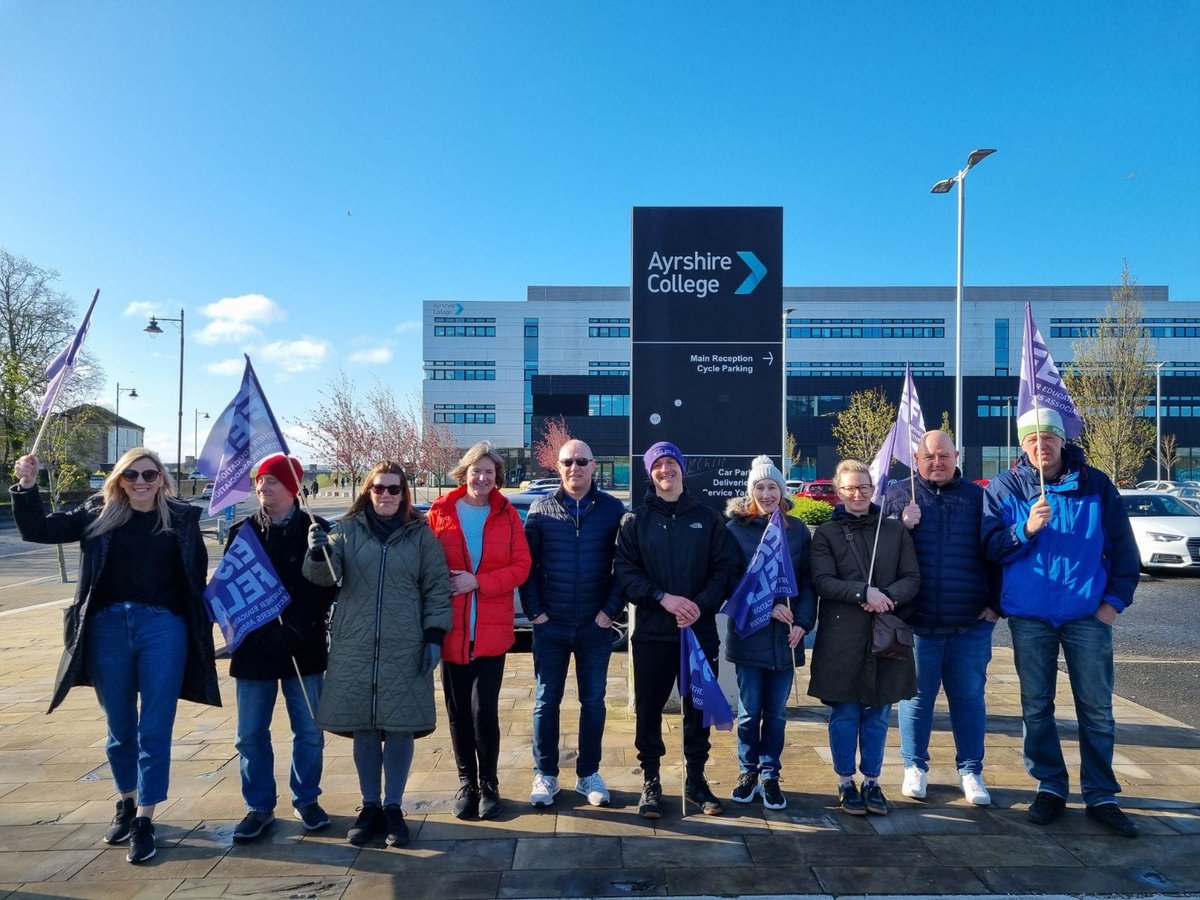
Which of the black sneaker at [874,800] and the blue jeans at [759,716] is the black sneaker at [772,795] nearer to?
the blue jeans at [759,716]

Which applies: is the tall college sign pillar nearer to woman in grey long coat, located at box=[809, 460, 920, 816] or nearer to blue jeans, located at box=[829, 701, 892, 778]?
woman in grey long coat, located at box=[809, 460, 920, 816]

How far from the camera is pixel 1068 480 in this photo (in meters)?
4.05

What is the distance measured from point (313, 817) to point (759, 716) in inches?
96.0

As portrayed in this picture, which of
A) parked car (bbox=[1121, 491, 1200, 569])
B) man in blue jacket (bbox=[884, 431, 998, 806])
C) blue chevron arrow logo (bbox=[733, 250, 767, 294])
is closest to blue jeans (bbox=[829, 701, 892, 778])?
man in blue jacket (bbox=[884, 431, 998, 806])

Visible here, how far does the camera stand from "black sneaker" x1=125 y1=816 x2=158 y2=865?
3484 millimetres

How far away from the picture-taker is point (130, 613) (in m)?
3.66

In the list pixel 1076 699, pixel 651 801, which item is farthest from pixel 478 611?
pixel 1076 699

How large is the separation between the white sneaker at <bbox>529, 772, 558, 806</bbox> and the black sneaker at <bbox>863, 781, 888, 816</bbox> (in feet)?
5.52

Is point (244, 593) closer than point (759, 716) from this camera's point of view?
Yes

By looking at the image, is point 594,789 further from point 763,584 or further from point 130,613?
point 130,613

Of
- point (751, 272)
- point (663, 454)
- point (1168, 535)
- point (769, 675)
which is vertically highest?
point (751, 272)

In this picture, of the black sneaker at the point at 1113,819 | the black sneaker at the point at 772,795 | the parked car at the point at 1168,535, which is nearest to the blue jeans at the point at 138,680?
the black sneaker at the point at 772,795

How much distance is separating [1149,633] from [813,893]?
8.72 m

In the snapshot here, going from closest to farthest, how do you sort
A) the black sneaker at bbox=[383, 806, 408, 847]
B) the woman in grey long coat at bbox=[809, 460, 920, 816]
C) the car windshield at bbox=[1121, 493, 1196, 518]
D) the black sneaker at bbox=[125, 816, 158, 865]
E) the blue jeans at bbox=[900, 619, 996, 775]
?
the black sneaker at bbox=[125, 816, 158, 865], the black sneaker at bbox=[383, 806, 408, 847], the woman in grey long coat at bbox=[809, 460, 920, 816], the blue jeans at bbox=[900, 619, 996, 775], the car windshield at bbox=[1121, 493, 1196, 518]
